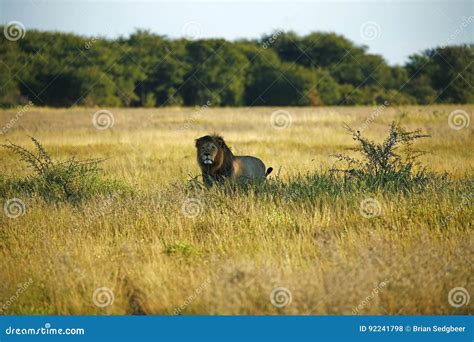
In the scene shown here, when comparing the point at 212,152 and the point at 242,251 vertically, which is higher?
the point at 212,152

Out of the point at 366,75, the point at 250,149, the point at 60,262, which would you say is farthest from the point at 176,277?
the point at 366,75

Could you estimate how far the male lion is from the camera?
9.27 meters
